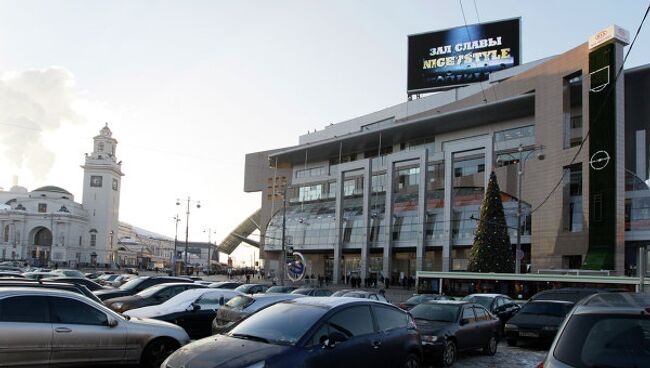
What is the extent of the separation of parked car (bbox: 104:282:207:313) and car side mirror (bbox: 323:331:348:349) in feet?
33.6

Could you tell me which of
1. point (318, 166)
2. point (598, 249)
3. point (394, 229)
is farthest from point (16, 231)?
point (598, 249)

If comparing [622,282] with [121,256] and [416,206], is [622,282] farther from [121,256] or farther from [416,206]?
[121,256]

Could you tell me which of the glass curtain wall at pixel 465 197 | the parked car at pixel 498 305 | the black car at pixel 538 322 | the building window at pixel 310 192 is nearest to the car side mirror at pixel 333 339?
the black car at pixel 538 322

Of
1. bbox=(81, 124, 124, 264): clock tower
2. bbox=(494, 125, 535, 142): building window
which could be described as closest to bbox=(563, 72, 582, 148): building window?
bbox=(494, 125, 535, 142): building window

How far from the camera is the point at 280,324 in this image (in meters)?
8.05

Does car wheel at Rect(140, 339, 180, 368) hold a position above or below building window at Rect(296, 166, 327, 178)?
below

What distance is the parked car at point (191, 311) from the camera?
1443 cm

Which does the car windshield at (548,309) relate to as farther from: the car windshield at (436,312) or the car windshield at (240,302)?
the car windshield at (240,302)

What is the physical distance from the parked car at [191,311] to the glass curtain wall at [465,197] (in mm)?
46713

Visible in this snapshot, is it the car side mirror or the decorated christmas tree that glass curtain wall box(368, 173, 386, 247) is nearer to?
the decorated christmas tree

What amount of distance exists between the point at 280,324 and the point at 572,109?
181ft

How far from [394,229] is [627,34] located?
31.1 metres

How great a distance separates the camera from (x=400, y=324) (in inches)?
380

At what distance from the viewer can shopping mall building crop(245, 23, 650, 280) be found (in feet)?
156
